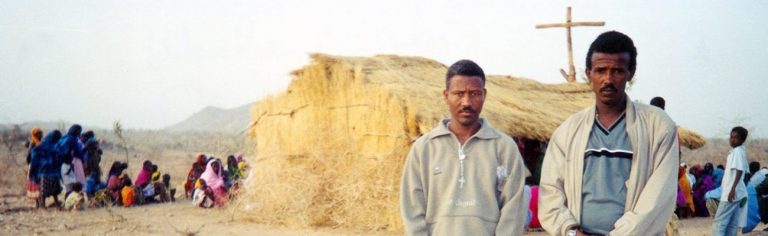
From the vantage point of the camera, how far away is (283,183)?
381 inches

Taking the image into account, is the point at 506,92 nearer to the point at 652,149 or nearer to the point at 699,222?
the point at 699,222

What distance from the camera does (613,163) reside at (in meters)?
2.86

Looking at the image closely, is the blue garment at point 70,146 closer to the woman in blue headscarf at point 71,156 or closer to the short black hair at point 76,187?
the woman in blue headscarf at point 71,156

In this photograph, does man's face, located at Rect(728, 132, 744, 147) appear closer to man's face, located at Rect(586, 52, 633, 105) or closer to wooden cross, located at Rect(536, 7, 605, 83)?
man's face, located at Rect(586, 52, 633, 105)

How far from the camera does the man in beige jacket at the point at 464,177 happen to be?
3.26 metres

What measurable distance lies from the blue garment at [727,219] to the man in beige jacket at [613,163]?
5218 mm

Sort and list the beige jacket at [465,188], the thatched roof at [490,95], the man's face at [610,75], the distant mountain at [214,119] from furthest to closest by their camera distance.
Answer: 1. the distant mountain at [214,119]
2. the thatched roof at [490,95]
3. the beige jacket at [465,188]
4. the man's face at [610,75]

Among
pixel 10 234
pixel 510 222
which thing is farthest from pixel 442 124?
pixel 10 234

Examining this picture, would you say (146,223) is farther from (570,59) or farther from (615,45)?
(570,59)

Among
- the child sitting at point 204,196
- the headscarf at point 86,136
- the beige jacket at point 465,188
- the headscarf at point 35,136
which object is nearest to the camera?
the beige jacket at point 465,188

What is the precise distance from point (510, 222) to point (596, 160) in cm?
53

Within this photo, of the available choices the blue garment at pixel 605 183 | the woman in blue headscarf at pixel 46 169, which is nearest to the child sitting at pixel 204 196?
the woman in blue headscarf at pixel 46 169

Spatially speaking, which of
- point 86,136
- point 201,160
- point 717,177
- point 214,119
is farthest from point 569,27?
point 214,119

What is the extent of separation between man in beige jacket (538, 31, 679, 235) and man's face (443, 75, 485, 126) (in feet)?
1.52
